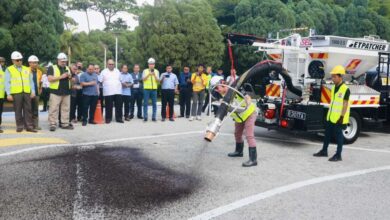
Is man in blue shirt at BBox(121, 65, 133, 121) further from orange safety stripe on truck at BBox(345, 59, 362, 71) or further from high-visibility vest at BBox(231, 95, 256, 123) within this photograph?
orange safety stripe on truck at BBox(345, 59, 362, 71)

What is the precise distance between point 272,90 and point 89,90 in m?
5.06

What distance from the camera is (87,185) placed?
19.9 feet

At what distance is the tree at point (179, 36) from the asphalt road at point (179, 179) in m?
17.2

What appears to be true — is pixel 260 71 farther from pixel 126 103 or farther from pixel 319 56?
pixel 126 103

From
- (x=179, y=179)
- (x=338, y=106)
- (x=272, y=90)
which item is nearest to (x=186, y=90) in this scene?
(x=272, y=90)

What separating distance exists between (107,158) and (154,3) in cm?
2272

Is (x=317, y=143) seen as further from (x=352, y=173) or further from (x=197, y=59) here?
(x=197, y=59)

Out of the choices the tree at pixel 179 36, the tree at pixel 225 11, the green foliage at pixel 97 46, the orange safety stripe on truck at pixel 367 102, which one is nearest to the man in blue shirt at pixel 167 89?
the orange safety stripe on truck at pixel 367 102

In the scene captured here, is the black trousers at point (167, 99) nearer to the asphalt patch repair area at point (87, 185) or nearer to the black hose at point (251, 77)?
the black hose at point (251, 77)

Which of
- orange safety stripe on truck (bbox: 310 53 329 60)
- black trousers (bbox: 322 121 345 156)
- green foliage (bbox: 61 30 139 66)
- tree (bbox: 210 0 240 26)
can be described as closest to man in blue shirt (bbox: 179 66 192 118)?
orange safety stripe on truck (bbox: 310 53 329 60)

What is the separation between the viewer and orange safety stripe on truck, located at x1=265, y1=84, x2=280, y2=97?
10.5 metres

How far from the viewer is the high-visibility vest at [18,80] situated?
32.5ft

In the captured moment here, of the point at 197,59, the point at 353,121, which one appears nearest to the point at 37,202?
the point at 353,121

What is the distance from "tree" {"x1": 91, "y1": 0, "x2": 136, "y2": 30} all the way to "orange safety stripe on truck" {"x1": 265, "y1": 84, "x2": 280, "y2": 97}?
144ft
